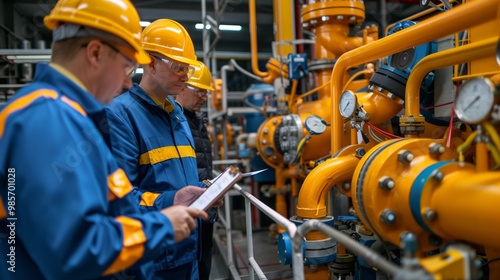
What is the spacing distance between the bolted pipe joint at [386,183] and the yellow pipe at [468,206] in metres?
0.12

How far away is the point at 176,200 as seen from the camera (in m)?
1.31

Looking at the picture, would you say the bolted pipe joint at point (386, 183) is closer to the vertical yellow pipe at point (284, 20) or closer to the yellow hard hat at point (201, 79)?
the yellow hard hat at point (201, 79)

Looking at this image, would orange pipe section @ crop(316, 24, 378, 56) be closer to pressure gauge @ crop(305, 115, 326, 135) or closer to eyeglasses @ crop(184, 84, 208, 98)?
pressure gauge @ crop(305, 115, 326, 135)

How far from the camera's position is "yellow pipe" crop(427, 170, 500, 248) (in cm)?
88

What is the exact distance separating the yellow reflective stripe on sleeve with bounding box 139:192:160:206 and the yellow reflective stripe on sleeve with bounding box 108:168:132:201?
1.22 feet

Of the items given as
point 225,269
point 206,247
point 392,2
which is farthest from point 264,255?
point 392,2

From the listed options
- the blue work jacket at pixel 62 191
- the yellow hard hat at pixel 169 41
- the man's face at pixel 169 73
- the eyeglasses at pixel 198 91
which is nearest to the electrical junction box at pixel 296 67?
the eyeglasses at pixel 198 91

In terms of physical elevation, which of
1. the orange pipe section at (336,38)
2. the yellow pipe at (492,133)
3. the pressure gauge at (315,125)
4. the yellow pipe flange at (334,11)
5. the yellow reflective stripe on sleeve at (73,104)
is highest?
the yellow pipe flange at (334,11)

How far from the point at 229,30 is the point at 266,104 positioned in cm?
433

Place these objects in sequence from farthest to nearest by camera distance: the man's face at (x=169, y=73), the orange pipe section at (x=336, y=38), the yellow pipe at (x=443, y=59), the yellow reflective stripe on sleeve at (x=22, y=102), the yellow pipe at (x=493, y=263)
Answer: the orange pipe section at (x=336, y=38), the man's face at (x=169, y=73), the yellow pipe at (x=493, y=263), the yellow pipe at (x=443, y=59), the yellow reflective stripe on sleeve at (x=22, y=102)

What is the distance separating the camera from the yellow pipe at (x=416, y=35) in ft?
3.33

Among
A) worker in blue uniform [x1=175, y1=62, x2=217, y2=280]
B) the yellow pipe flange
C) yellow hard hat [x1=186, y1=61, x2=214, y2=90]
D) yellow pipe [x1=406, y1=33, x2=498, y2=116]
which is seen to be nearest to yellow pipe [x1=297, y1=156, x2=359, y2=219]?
yellow pipe [x1=406, y1=33, x2=498, y2=116]

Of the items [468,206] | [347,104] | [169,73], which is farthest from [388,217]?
[169,73]

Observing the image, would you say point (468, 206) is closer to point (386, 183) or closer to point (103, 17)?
point (386, 183)
